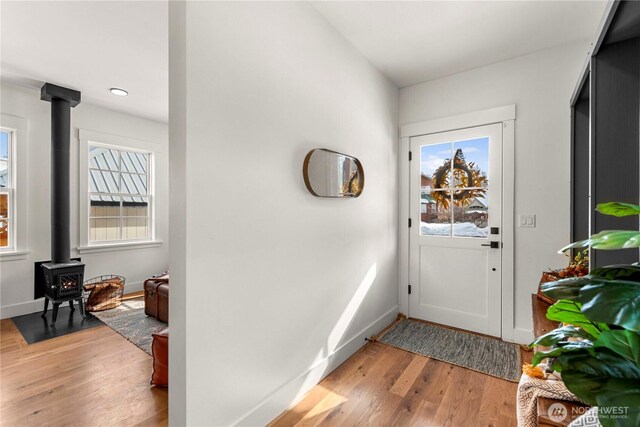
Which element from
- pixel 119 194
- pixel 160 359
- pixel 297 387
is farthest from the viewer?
pixel 119 194

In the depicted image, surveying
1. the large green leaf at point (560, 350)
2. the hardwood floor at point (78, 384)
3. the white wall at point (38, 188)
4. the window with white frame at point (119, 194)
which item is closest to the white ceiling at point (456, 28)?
the large green leaf at point (560, 350)

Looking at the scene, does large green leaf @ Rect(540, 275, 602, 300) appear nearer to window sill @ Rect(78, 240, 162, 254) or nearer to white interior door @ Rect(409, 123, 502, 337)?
white interior door @ Rect(409, 123, 502, 337)

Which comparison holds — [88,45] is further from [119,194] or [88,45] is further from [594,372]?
[594,372]

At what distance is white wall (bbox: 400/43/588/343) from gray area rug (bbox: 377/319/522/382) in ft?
1.05

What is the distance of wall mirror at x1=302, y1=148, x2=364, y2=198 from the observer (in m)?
2.03

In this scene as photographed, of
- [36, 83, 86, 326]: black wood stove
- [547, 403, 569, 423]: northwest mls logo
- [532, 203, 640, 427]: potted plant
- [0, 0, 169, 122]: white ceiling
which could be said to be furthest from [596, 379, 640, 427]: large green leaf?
[36, 83, 86, 326]: black wood stove

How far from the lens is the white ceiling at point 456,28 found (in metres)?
2.06

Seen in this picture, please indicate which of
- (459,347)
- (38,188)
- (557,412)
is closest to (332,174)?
(557,412)

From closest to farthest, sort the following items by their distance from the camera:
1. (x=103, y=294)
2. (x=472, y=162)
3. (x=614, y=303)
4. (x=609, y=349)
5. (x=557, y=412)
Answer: (x=614, y=303) < (x=609, y=349) < (x=557, y=412) < (x=472, y=162) < (x=103, y=294)

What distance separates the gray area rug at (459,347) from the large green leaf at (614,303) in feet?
6.96

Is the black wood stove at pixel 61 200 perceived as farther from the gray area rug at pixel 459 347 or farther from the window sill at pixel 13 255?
the gray area rug at pixel 459 347

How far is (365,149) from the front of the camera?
9.00ft

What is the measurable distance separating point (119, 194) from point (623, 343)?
528 centimetres

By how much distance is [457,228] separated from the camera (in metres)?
3.02
